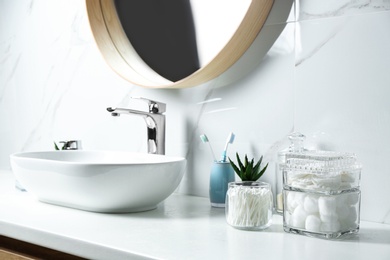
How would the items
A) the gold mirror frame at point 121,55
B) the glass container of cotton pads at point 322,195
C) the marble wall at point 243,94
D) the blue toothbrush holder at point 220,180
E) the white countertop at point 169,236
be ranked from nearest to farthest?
the white countertop at point 169,236 < the glass container of cotton pads at point 322,195 < the marble wall at point 243,94 < the blue toothbrush holder at point 220,180 < the gold mirror frame at point 121,55

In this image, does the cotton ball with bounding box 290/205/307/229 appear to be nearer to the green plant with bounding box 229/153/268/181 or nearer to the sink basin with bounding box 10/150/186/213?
the green plant with bounding box 229/153/268/181

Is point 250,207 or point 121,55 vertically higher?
point 121,55

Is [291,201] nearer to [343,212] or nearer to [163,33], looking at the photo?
[343,212]

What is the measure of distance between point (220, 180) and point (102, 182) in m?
0.33

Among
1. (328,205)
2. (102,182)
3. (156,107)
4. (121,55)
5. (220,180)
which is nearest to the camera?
(328,205)

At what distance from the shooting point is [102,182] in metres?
1.29

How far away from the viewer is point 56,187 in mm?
1369

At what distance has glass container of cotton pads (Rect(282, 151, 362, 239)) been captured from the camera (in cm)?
111

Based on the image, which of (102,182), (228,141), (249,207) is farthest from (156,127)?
(249,207)

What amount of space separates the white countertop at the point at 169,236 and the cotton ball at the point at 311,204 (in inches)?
2.3

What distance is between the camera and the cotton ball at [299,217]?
114 centimetres

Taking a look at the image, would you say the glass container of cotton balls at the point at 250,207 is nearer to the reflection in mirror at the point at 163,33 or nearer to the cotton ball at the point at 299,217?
the cotton ball at the point at 299,217

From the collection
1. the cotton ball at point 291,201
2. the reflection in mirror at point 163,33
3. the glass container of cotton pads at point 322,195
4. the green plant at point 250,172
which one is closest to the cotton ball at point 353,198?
the glass container of cotton pads at point 322,195

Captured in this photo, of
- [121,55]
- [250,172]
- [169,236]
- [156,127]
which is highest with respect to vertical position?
[121,55]
